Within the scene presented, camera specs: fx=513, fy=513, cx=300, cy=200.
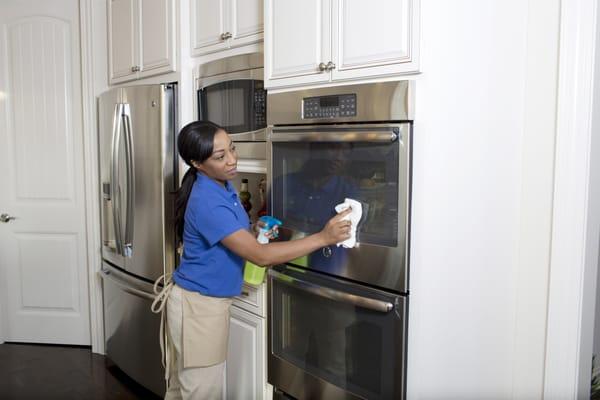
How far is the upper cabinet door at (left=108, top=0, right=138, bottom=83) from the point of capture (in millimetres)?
2734

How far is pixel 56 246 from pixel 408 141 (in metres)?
2.69

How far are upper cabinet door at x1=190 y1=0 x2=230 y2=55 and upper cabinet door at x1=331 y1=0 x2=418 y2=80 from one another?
77cm

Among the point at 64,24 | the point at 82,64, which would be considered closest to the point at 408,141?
the point at 82,64

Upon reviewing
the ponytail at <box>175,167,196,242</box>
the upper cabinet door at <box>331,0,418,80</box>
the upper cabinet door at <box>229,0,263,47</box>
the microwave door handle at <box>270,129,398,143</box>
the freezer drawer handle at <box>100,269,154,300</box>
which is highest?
the upper cabinet door at <box>229,0,263,47</box>

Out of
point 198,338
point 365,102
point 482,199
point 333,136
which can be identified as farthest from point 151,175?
point 482,199

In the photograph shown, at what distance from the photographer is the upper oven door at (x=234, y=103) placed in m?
2.15

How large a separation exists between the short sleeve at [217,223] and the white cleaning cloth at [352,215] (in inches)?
13.9

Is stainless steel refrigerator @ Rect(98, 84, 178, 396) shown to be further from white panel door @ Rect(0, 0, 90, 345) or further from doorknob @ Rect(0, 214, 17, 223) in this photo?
A: doorknob @ Rect(0, 214, 17, 223)

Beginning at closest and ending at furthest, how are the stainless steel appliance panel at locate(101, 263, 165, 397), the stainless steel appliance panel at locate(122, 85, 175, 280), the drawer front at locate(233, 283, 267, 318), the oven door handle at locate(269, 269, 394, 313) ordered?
the oven door handle at locate(269, 269, 394, 313), the drawer front at locate(233, 283, 267, 318), the stainless steel appliance panel at locate(122, 85, 175, 280), the stainless steel appliance panel at locate(101, 263, 165, 397)

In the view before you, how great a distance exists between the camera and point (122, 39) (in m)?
2.83

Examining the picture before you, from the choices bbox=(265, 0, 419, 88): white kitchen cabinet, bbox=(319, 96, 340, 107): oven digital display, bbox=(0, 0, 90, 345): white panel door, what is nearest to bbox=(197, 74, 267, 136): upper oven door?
bbox=(265, 0, 419, 88): white kitchen cabinet

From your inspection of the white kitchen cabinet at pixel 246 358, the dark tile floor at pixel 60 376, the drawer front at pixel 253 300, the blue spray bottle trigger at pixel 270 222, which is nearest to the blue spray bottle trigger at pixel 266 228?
the blue spray bottle trigger at pixel 270 222

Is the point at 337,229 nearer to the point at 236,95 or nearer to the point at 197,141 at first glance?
the point at 197,141

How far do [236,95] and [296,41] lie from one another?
53 centimetres
